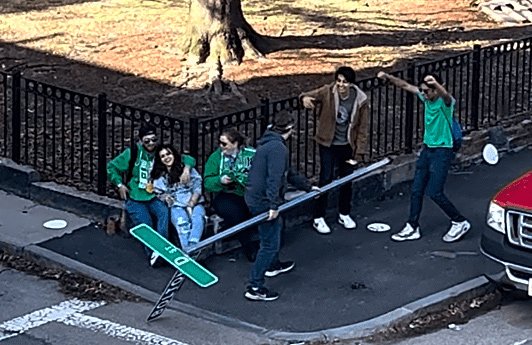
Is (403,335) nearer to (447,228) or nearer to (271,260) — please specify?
(271,260)

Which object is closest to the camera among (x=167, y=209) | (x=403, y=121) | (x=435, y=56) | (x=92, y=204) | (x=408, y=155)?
(x=167, y=209)

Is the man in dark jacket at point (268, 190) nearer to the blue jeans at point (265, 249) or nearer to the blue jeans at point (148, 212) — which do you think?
the blue jeans at point (265, 249)

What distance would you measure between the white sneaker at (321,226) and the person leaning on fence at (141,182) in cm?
140

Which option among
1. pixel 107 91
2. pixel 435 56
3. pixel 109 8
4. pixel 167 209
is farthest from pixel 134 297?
pixel 109 8

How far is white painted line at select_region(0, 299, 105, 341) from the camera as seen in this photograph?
31.3ft

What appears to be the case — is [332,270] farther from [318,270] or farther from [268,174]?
[268,174]

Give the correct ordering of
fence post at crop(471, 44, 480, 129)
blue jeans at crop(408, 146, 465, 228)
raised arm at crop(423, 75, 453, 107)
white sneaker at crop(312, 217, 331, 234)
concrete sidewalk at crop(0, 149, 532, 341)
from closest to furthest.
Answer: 1. concrete sidewalk at crop(0, 149, 532, 341)
2. raised arm at crop(423, 75, 453, 107)
3. blue jeans at crop(408, 146, 465, 228)
4. white sneaker at crop(312, 217, 331, 234)
5. fence post at crop(471, 44, 480, 129)

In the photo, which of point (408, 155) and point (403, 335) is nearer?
point (403, 335)

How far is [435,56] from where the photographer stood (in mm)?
17984

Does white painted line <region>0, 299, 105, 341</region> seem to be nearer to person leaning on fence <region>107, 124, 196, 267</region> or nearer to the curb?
the curb

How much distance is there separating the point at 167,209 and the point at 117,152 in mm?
2739

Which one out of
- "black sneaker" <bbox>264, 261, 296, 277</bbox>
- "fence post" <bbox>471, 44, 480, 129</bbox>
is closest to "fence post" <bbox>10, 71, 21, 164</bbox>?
"black sneaker" <bbox>264, 261, 296, 277</bbox>

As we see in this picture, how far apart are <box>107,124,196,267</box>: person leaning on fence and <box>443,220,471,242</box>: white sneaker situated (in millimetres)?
2324

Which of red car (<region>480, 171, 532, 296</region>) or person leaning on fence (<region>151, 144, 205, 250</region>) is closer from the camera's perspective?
red car (<region>480, 171, 532, 296</region>)
